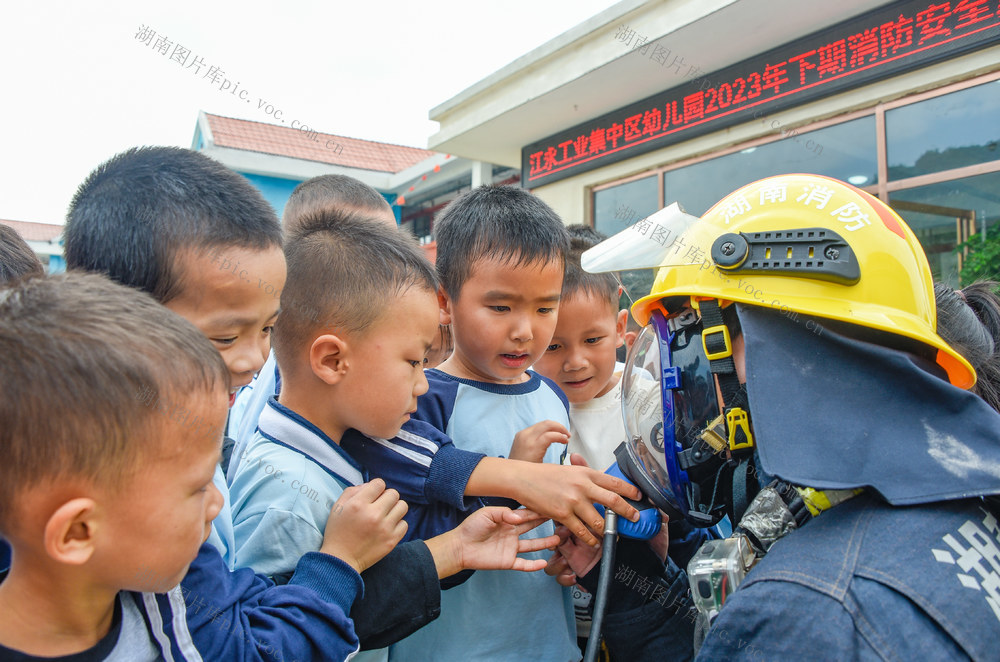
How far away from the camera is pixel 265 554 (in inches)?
55.2

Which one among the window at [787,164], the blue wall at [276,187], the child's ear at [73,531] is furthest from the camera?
the blue wall at [276,187]

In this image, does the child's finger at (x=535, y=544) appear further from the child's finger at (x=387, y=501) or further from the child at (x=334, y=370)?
the child's finger at (x=387, y=501)

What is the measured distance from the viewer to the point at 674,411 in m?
1.46

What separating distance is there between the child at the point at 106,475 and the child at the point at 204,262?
26 centimetres

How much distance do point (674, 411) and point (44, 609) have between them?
48.5 inches

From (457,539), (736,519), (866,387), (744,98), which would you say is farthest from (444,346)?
(744,98)

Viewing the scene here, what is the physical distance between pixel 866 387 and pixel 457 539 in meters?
0.98

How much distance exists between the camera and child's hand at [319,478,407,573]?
1390mm

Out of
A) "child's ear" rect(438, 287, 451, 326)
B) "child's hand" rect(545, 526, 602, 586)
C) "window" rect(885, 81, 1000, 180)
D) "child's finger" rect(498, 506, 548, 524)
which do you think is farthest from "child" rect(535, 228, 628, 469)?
"window" rect(885, 81, 1000, 180)

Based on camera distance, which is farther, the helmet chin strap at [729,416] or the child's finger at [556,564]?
the child's finger at [556,564]

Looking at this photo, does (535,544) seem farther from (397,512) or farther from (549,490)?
(397,512)

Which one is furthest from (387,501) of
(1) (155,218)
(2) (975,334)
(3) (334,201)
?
(3) (334,201)

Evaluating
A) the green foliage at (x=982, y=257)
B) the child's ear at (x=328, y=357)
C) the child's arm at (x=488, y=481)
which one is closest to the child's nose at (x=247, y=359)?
the child's ear at (x=328, y=357)

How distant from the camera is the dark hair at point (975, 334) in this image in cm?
138
